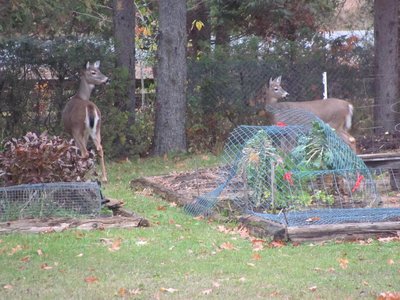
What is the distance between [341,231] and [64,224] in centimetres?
309

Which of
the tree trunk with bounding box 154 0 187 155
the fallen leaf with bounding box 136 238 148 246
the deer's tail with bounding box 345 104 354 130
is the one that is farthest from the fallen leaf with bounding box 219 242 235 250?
the tree trunk with bounding box 154 0 187 155

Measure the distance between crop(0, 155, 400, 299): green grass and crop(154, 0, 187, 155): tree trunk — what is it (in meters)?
7.97

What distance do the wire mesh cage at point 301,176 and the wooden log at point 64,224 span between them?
1254 mm

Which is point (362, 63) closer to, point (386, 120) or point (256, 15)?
point (386, 120)

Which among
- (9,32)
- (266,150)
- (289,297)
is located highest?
(9,32)

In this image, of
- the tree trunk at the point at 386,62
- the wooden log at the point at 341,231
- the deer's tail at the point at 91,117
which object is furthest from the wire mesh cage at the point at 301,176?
the tree trunk at the point at 386,62

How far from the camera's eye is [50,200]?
1161 centimetres

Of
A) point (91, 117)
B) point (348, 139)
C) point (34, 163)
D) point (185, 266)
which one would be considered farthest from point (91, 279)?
point (348, 139)

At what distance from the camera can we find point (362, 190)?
40.5ft

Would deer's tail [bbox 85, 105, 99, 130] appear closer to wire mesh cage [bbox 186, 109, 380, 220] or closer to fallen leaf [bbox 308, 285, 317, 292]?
wire mesh cage [bbox 186, 109, 380, 220]

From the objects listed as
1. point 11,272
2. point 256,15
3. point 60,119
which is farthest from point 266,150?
point 256,15

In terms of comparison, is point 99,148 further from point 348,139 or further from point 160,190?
point 348,139

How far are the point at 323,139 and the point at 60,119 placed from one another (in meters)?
8.38

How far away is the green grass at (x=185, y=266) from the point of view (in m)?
8.21
